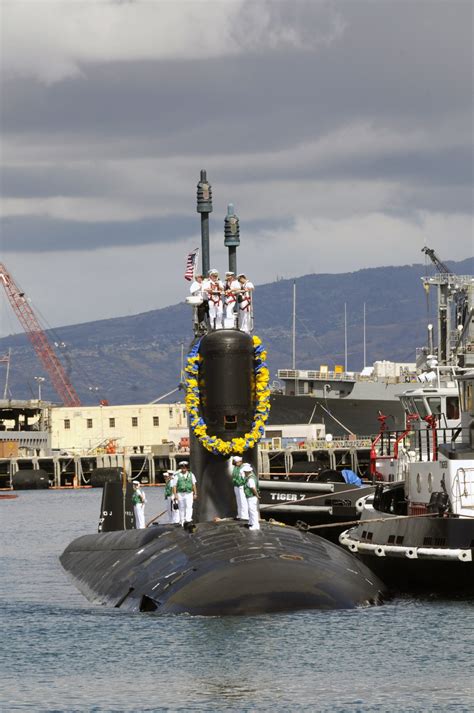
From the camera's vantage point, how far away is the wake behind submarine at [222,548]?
31062 millimetres

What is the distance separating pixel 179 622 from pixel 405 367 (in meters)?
136

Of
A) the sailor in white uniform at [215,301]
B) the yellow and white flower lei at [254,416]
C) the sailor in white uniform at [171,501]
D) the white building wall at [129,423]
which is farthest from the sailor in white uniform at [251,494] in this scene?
the white building wall at [129,423]

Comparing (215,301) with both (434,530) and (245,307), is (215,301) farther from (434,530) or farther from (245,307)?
(434,530)

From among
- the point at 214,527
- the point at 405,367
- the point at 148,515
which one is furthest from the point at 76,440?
the point at 214,527

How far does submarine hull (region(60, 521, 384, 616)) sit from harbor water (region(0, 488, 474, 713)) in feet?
1.07

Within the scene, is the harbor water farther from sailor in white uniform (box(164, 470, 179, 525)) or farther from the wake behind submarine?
sailor in white uniform (box(164, 470, 179, 525))

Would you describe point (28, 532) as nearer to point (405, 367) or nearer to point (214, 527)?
point (214, 527)

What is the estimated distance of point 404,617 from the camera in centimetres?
3369

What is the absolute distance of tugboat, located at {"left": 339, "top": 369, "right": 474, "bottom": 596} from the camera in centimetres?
3603

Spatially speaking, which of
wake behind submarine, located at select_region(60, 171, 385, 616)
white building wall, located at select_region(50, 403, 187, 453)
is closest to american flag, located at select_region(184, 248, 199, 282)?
wake behind submarine, located at select_region(60, 171, 385, 616)

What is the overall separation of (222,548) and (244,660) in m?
4.71

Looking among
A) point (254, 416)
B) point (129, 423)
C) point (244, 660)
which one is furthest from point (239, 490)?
point (129, 423)

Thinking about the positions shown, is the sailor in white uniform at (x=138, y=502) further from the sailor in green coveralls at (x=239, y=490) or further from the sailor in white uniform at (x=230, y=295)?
the sailor in green coveralls at (x=239, y=490)

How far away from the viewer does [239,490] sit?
1394 inches
